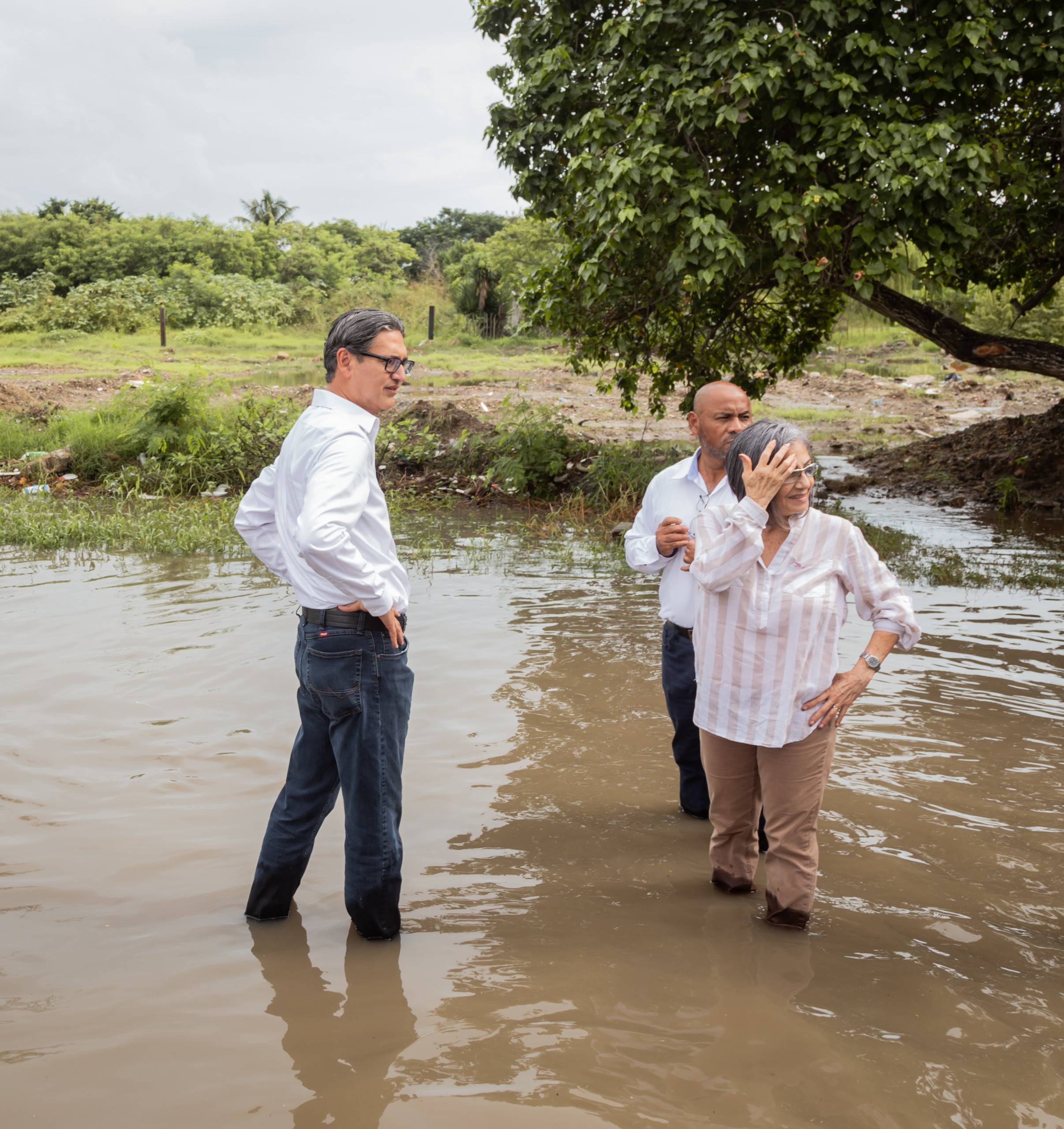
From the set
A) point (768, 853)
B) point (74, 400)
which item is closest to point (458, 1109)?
point (768, 853)

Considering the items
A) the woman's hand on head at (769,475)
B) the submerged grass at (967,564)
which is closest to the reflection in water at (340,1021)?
the woman's hand on head at (769,475)

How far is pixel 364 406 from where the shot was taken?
2834 mm

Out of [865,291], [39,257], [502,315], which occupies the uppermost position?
[39,257]

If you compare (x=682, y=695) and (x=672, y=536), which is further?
(x=682, y=695)

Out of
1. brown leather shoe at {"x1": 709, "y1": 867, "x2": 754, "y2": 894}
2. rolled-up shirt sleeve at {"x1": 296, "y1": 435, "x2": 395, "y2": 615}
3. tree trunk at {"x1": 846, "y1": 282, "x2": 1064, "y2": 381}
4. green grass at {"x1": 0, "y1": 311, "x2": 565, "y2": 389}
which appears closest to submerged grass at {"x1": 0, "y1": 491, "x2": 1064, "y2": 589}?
tree trunk at {"x1": 846, "y1": 282, "x2": 1064, "y2": 381}

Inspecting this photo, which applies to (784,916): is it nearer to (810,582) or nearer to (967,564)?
(810,582)

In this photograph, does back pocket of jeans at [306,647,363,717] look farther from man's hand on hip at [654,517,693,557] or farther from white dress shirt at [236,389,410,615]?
man's hand on hip at [654,517,693,557]

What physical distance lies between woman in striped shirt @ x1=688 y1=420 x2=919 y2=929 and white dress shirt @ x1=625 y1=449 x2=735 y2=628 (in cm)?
68

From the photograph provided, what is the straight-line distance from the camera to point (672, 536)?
3494 mm

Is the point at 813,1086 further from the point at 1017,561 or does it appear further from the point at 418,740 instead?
the point at 1017,561

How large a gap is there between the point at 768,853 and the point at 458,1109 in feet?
3.93

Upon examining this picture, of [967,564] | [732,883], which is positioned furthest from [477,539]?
[732,883]

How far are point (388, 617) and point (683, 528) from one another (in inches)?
50.8

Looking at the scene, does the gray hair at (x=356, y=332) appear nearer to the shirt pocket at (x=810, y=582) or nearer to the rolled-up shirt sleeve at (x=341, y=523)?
the rolled-up shirt sleeve at (x=341, y=523)
